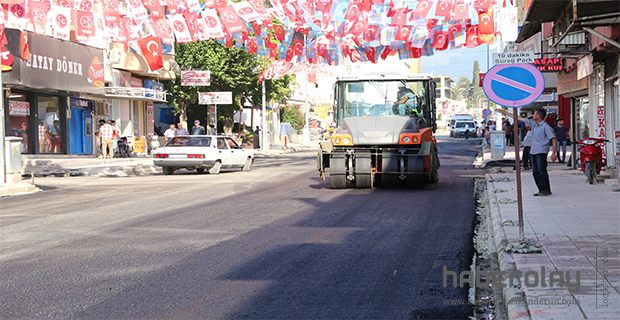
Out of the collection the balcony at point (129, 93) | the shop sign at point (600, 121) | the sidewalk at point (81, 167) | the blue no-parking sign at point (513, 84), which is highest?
the balcony at point (129, 93)

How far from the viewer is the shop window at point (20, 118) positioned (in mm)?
31422

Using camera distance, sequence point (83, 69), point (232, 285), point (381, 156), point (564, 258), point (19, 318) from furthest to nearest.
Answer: point (83, 69)
point (381, 156)
point (564, 258)
point (232, 285)
point (19, 318)

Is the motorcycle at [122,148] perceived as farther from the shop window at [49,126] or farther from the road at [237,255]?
the road at [237,255]

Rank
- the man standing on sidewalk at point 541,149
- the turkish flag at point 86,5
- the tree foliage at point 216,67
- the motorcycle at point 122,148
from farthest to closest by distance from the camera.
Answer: the tree foliage at point 216,67, the motorcycle at point 122,148, the turkish flag at point 86,5, the man standing on sidewalk at point 541,149

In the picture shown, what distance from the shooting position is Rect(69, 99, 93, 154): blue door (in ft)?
123

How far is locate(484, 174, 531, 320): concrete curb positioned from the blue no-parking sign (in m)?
1.69

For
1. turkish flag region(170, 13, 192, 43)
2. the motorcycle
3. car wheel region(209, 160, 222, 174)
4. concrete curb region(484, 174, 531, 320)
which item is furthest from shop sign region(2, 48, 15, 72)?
concrete curb region(484, 174, 531, 320)

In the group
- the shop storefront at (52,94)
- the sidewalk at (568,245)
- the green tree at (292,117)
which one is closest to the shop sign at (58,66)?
the shop storefront at (52,94)

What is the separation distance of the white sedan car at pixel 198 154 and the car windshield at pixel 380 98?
7793 millimetres

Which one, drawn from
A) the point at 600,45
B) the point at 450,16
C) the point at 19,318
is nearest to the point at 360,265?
the point at 19,318

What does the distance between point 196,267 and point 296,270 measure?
1099 mm

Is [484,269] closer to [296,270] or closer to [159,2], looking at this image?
[296,270]

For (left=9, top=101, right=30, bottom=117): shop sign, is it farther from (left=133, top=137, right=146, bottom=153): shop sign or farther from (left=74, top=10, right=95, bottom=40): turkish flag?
(left=133, top=137, right=146, bottom=153): shop sign

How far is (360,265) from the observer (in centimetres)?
888
